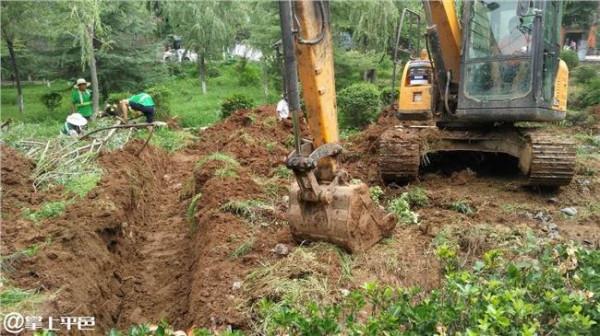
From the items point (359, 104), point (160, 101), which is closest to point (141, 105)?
point (359, 104)

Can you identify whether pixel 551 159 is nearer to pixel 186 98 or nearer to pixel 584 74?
pixel 584 74

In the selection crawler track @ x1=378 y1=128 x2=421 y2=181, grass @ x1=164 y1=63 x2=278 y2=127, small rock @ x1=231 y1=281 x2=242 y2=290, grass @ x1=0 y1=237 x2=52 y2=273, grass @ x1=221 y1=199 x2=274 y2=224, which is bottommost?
grass @ x1=164 y1=63 x2=278 y2=127

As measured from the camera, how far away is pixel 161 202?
9.39 meters

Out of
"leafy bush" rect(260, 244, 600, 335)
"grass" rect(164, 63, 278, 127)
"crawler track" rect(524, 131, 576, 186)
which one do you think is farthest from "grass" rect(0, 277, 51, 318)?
"grass" rect(164, 63, 278, 127)

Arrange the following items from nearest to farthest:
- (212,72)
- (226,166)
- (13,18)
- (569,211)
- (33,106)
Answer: (569,211), (226,166), (13,18), (33,106), (212,72)

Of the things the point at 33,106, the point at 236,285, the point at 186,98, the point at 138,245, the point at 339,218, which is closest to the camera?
the point at 236,285

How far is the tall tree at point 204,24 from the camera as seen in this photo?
2689 cm

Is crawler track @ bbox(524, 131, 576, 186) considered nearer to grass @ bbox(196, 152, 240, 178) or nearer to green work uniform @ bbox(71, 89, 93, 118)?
grass @ bbox(196, 152, 240, 178)

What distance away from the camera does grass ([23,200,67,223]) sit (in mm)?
6374

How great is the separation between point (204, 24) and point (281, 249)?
23358 mm

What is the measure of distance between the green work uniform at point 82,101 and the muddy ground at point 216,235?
279 centimetres

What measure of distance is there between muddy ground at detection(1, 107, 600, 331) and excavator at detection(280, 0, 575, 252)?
0.35 meters

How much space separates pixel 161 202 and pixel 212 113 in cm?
1248

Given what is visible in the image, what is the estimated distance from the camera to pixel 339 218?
195 inches
